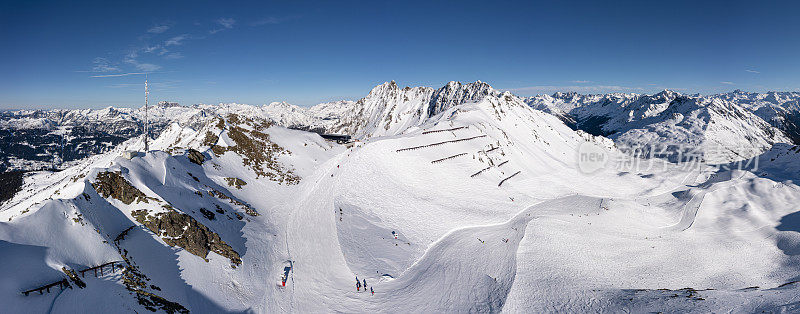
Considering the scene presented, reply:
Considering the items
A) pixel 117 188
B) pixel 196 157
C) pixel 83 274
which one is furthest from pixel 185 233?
pixel 196 157

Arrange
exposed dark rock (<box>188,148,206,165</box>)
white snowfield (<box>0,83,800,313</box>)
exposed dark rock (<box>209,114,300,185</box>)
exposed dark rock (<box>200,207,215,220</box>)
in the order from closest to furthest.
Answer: white snowfield (<box>0,83,800,313</box>)
exposed dark rock (<box>200,207,215,220</box>)
exposed dark rock (<box>188,148,206,165</box>)
exposed dark rock (<box>209,114,300,185</box>)

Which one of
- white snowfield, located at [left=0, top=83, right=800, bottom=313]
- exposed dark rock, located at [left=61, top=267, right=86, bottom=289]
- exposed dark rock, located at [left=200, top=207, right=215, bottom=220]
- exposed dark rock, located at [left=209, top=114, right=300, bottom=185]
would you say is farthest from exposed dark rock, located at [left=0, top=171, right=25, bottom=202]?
exposed dark rock, located at [left=61, top=267, right=86, bottom=289]

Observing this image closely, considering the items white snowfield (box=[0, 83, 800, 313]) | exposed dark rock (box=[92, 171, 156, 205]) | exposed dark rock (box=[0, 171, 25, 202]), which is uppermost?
exposed dark rock (box=[92, 171, 156, 205])

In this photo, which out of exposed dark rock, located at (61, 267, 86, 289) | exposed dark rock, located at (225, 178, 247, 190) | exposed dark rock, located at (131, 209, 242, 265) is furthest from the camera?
exposed dark rock, located at (225, 178, 247, 190)

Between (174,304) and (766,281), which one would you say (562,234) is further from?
(174,304)

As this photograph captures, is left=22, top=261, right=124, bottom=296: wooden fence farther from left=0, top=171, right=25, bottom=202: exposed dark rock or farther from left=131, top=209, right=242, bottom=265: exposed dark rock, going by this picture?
left=0, top=171, right=25, bottom=202: exposed dark rock

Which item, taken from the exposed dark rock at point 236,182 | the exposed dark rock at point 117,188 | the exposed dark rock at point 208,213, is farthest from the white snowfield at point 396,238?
the exposed dark rock at point 117,188

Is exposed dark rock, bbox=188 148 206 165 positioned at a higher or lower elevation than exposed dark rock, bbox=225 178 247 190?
higher

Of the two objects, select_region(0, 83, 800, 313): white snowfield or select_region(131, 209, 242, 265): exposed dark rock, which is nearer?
select_region(0, 83, 800, 313): white snowfield

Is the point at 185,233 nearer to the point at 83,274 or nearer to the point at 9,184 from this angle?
the point at 83,274

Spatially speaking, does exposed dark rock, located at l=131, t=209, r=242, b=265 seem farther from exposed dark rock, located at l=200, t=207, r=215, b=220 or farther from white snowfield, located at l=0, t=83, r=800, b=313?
exposed dark rock, located at l=200, t=207, r=215, b=220

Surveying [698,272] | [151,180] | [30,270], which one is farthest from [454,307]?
[151,180]
